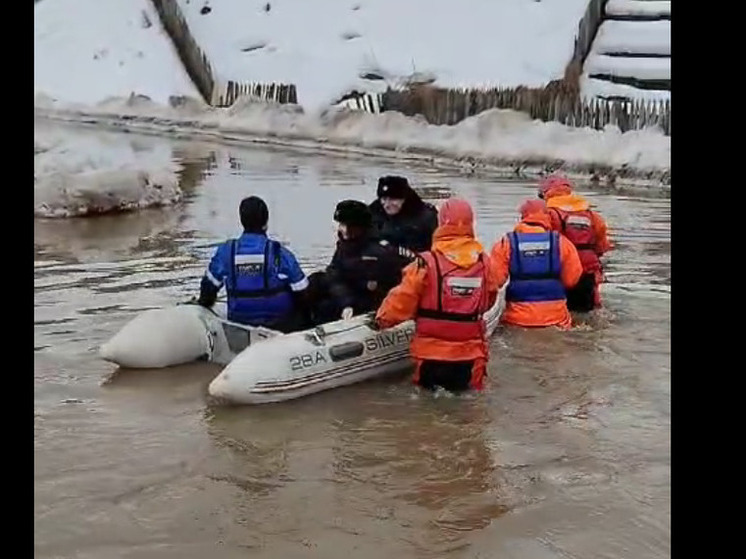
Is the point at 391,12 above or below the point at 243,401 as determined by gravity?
above

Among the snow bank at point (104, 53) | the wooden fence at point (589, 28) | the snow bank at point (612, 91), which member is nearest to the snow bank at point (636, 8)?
the wooden fence at point (589, 28)

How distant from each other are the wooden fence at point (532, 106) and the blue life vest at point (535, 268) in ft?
39.9

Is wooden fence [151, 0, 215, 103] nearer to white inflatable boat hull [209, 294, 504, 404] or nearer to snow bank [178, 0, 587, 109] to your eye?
snow bank [178, 0, 587, 109]

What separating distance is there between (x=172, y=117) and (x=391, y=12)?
23.7ft

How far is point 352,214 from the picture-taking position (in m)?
7.34

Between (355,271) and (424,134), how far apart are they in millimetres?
16811

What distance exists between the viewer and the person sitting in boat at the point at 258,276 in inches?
283

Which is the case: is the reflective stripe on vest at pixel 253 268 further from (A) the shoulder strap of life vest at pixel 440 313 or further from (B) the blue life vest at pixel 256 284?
(A) the shoulder strap of life vest at pixel 440 313

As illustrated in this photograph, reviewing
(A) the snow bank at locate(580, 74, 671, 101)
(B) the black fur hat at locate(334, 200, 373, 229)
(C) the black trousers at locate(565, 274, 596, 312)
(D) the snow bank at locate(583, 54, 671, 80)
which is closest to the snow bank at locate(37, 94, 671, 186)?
(A) the snow bank at locate(580, 74, 671, 101)

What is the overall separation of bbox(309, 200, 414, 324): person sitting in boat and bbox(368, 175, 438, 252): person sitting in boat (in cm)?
74

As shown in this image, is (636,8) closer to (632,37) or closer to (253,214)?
(632,37)
